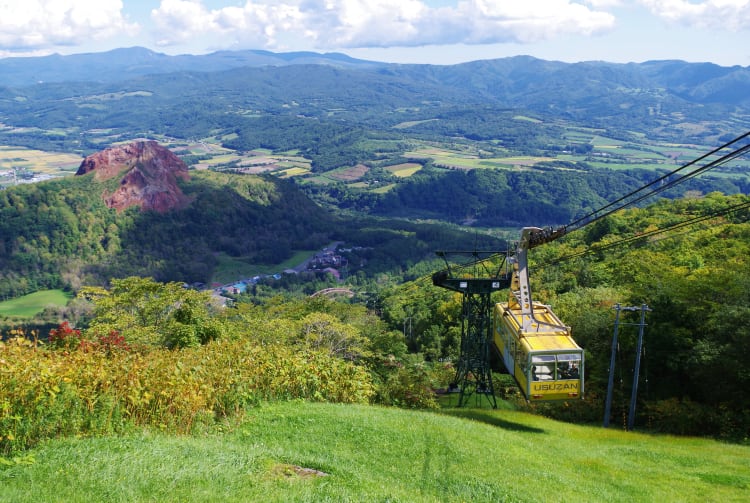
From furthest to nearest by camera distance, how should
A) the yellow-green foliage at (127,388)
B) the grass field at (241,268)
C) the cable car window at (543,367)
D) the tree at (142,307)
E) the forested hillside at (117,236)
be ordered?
the grass field at (241,268) < the forested hillside at (117,236) < the tree at (142,307) < the cable car window at (543,367) < the yellow-green foliage at (127,388)

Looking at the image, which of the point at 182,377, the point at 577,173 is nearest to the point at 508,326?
the point at 182,377

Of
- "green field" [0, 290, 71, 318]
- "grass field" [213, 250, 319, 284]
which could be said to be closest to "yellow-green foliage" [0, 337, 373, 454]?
"green field" [0, 290, 71, 318]

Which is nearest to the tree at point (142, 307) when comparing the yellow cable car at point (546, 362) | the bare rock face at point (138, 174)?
the yellow cable car at point (546, 362)

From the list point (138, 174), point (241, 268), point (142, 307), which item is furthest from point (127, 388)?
point (138, 174)

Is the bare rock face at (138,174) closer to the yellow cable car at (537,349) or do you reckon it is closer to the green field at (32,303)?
the green field at (32,303)

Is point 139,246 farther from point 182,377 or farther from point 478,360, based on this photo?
point 182,377

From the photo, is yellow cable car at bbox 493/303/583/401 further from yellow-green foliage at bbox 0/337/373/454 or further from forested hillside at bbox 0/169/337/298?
forested hillside at bbox 0/169/337/298

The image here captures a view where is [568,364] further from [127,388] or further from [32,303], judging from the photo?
[32,303]

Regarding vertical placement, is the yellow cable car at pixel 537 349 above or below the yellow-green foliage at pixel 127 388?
below
